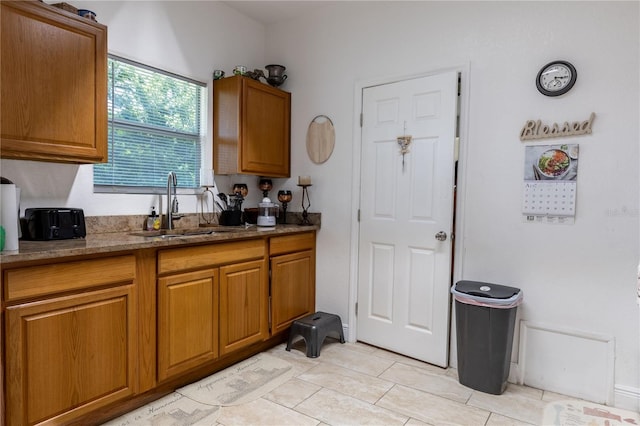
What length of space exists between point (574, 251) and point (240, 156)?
2442mm

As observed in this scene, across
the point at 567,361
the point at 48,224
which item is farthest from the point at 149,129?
the point at 567,361

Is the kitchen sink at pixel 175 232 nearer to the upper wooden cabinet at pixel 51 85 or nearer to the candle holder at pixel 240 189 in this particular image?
the candle holder at pixel 240 189

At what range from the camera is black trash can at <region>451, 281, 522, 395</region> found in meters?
2.34

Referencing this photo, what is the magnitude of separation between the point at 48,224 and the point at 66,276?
46 centimetres

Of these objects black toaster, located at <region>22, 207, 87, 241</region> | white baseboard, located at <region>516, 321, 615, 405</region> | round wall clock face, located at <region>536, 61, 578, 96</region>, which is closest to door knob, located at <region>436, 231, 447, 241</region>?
white baseboard, located at <region>516, 321, 615, 405</region>

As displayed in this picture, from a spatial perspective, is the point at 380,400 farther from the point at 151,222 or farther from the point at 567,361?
the point at 151,222

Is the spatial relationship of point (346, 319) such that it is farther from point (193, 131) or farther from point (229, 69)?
point (229, 69)

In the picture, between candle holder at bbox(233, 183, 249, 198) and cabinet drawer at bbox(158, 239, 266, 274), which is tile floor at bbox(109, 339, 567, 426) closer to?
→ cabinet drawer at bbox(158, 239, 266, 274)

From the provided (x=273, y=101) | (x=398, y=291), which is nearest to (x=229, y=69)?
(x=273, y=101)

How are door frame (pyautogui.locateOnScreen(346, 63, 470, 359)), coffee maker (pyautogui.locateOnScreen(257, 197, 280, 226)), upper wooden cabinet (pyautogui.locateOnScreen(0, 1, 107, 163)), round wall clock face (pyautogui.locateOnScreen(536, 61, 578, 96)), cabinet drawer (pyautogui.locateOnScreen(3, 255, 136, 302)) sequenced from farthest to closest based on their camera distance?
coffee maker (pyautogui.locateOnScreen(257, 197, 280, 226)) → door frame (pyautogui.locateOnScreen(346, 63, 470, 359)) → round wall clock face (pyautogui.locateOnScreen(536, 61, 578, 96)) → upper wooden cabinet (pyautogui.locateOnScreen(0, 1, 107, 163)) → cabinet drawer (pyautogui.locateOnScreen(3, 255, 136, 302))

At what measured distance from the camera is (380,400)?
232 centimetres

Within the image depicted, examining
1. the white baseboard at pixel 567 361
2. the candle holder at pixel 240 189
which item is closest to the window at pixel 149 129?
the candle holder at pixel 240 189

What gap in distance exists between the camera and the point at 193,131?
317 cm

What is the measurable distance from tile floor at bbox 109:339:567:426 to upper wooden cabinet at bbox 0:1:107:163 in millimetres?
1713
